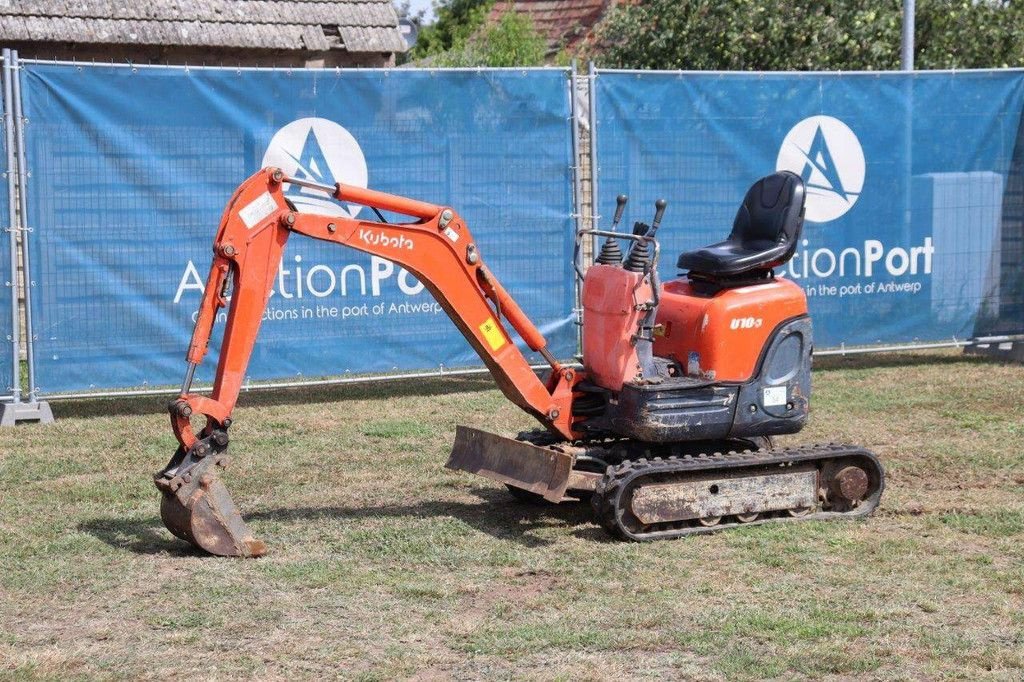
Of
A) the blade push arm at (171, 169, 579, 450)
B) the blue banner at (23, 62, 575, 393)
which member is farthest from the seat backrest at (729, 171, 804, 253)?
the blue banner at (23, 62, 575, 393)

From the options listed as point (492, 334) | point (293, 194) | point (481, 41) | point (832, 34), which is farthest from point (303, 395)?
point (481, 41)

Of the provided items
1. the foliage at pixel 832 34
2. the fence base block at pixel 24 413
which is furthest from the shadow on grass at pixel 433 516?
the foliage at pixel 832 34

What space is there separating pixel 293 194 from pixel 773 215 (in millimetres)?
4627

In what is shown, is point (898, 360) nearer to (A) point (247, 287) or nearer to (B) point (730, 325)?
(B) point (730, 325)

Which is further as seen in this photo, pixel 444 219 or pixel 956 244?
pixel 956 244

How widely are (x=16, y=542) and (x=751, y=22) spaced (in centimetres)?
1329

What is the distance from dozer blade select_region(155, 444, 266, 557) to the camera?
7230 mm

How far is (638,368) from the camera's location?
7.98 metres

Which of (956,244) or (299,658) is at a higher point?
(956,244)

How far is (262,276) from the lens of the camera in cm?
742

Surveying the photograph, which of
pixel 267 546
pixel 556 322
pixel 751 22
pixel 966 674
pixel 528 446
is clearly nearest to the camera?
pixel 966 674

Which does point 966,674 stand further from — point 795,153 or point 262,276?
point 795,153

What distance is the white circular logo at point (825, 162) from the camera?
1297cm

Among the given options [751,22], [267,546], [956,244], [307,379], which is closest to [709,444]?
[267,546]
